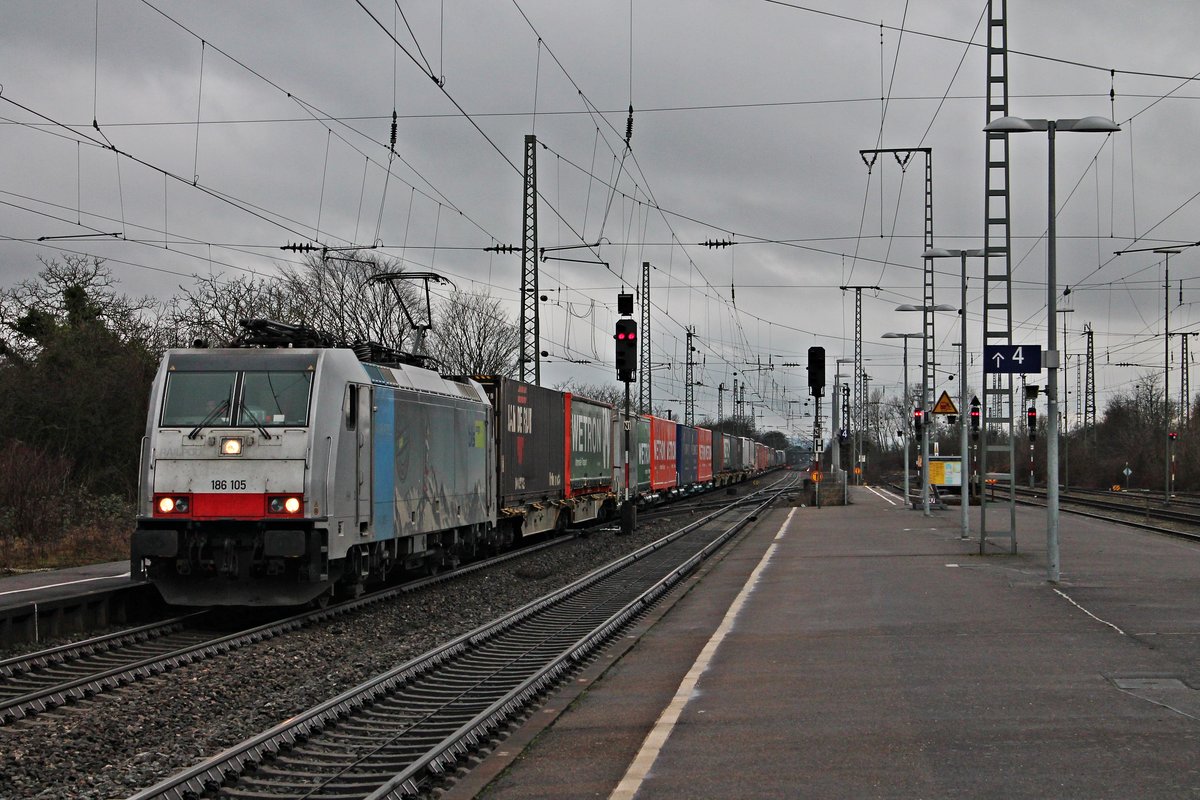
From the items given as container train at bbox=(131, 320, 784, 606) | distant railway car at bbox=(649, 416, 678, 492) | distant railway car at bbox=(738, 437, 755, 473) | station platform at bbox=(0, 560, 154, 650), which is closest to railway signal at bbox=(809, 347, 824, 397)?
distant railway car at bbox=(649, 416, 678, 492)

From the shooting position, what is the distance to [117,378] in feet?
103

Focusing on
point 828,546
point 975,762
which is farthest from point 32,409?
point 975,762

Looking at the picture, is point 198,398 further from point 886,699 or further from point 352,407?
point 886,699

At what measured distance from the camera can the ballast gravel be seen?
24.5 feet

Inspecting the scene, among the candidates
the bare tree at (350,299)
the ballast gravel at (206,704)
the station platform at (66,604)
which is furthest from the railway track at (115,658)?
the bare tree at (350,299)

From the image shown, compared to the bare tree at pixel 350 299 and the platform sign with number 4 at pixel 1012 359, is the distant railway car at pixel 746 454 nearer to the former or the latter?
the bare tree at pixel 350 299

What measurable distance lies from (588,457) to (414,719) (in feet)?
72.7

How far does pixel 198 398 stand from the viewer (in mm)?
14102

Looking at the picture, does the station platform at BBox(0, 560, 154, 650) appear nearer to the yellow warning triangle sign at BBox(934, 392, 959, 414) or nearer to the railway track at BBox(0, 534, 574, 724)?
the railway track at BBox(0, 534, 574, 724)

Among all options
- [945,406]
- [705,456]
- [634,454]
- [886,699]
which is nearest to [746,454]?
[705,456]

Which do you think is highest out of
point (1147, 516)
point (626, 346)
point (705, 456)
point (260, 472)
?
point (626, 346)

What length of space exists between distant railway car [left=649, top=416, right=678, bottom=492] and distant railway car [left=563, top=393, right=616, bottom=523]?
689 cm

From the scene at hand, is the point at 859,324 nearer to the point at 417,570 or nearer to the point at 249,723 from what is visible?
the point at 417,570

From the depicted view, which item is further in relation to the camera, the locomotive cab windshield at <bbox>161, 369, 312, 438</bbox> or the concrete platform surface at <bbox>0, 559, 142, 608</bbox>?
the concrete platform surface at <bbox>0, 559, 142, 608</bbox>
